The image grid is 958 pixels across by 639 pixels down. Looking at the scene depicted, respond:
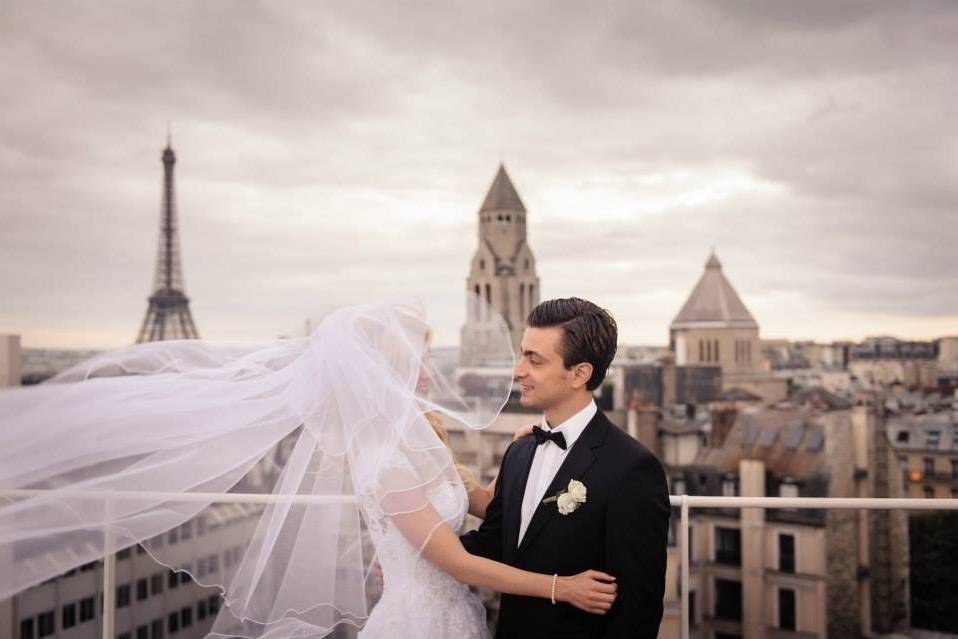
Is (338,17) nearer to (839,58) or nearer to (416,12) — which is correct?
(416,12)

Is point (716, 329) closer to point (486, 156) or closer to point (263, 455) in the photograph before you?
point (486, 156)

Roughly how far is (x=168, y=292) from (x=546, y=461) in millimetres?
50302

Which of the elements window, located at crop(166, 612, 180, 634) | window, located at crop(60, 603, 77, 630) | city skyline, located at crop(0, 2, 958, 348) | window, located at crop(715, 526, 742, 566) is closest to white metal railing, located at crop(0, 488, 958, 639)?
window, located at crop(60, 603, 77, 630)

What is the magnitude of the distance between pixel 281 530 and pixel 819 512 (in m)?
27.8

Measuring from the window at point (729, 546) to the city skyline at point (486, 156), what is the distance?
145 feet

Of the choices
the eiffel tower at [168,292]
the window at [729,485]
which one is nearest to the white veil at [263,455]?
the window at [729,485]

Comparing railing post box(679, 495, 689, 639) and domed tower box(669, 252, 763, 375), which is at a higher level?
domed tower box(669, 252, 763, 375)

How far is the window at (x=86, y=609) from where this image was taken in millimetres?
18250

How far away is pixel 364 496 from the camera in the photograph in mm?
2062

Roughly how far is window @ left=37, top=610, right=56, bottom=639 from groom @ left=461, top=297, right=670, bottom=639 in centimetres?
1887

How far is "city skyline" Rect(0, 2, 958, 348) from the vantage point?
7138 cm

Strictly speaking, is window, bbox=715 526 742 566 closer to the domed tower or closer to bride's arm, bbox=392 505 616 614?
bride's arm, bbox=392 505 616 614

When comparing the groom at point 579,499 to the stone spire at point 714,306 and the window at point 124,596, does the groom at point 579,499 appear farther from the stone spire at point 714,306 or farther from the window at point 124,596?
the stone spire at point 714,306

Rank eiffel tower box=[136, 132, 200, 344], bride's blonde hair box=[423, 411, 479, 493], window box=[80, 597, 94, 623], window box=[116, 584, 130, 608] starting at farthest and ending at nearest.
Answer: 1. eiffel tower box=[136, 132, 200, 344]
2. window box=[116, 584, 130, 608]
3. window box=[80, 597, 94, 623]
4. bride's blonde hair box=[423, 411, 479, 493]
